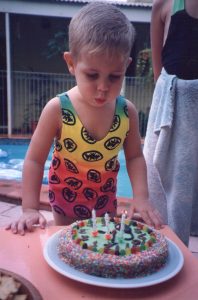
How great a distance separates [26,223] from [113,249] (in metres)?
0.37

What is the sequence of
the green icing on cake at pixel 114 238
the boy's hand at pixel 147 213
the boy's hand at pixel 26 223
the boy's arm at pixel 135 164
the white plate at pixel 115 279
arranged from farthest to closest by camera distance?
the boy's arm at pixel 135 164 < the boy's hand at pixel 147 213 < the boy's hand at pixel 26 223 < the green icing on cake at pixel 114 238 < the white plate at pixel 115 279

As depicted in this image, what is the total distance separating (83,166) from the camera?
163cm

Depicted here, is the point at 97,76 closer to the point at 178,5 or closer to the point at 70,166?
the point at 70,166

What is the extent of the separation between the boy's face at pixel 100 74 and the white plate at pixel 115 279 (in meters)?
0.53

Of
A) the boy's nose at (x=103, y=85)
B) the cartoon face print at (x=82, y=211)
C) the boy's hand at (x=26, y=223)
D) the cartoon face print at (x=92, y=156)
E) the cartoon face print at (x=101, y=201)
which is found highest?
the boy's nose at (x=103, y=85)

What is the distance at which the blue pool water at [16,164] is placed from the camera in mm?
6239

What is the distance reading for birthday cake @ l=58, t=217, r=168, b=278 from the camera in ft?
3.18

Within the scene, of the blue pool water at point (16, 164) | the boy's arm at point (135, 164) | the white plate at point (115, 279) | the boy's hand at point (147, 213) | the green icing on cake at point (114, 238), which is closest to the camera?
the white plate at point (115, 279)

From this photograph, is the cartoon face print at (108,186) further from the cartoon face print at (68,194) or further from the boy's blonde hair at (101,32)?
the boy's blonde hair at (101,32)

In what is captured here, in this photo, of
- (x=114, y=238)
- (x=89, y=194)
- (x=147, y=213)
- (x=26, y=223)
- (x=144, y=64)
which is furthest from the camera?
(x=144, y=64)

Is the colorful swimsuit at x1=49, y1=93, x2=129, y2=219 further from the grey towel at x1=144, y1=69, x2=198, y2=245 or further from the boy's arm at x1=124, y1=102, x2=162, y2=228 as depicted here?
the grey towel at x1=144, y1=69, x2=198, y2=245

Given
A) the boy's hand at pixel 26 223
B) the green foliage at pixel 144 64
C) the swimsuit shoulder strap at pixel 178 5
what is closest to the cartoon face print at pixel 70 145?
the boy's hand at pixel 26 223

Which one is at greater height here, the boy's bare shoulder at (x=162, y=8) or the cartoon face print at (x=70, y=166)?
the boy's bare shoulder at (x=162, y=8)

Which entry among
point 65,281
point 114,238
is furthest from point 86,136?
point 65,281
